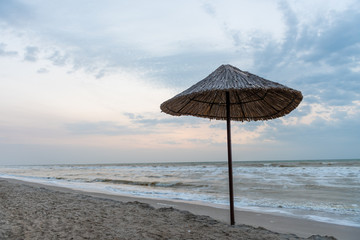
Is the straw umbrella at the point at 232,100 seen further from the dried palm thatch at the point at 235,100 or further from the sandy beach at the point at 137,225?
the sandy beach at the point at 137,225

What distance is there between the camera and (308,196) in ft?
26.4

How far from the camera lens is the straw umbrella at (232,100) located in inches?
143

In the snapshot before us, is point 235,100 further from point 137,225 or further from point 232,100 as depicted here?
point 137,225

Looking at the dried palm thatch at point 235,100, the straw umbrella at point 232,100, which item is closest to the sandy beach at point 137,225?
the straw umbrella at point 232,100

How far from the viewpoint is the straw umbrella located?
3620 mm

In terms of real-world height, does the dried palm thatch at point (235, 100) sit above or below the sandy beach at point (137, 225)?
above

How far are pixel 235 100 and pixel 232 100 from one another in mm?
56

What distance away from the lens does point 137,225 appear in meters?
4.12

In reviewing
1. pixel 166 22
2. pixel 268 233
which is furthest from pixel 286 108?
pixel 166 22

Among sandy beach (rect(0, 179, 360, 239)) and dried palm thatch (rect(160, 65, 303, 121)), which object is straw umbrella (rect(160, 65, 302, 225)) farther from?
sandy beach (rect(0, 179, 360, 239))

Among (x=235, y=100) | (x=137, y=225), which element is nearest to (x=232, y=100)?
(x=235, y=100)

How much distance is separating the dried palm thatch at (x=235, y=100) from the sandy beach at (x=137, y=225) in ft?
6.43

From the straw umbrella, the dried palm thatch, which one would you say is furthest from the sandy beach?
the dried palm thatch

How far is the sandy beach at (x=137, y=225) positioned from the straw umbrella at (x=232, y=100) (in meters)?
0.63
